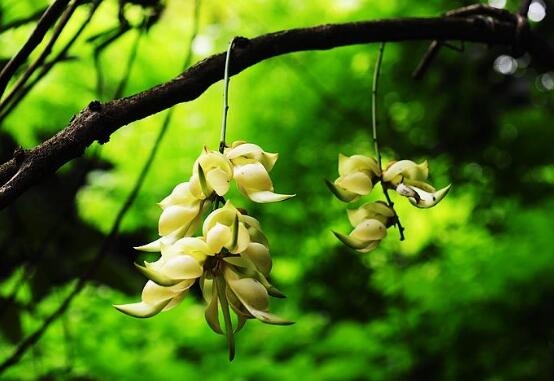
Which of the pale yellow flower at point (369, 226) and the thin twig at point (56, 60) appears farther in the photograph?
the thin twig at point (56, 60)

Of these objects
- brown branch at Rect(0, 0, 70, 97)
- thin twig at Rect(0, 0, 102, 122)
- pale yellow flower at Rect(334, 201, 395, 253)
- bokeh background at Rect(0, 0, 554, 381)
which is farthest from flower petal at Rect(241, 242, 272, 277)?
bokeh background at Rect(0, 0, 554, 381)

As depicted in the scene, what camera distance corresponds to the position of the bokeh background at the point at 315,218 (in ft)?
6.40

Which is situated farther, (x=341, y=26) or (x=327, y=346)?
(x=327, y=346)

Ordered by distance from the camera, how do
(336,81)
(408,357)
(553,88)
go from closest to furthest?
(408,357)
(336,81)
(553,88)

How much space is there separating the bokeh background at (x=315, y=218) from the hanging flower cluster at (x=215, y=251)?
2.78ft

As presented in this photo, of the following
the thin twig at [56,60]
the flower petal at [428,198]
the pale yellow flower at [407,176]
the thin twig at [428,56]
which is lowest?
the flower petal at [428,198]

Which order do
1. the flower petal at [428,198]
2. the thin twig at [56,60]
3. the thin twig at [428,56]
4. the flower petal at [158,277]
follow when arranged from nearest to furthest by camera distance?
1. the flower petal at [158,277]
2. the flower petal at [428,198]
3. the thin twig at [56,60]
4. the thin twig at [428,56]

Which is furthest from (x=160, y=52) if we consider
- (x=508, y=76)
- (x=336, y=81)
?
(x=508, y=76)

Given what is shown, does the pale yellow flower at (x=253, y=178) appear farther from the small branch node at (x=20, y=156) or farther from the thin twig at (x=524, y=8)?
the thin twig at (x=524, y=8)

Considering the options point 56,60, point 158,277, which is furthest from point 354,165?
point 56,60

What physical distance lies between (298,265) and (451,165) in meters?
1.16

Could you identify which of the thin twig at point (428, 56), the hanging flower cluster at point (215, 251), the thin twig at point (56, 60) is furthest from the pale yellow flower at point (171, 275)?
the thin twig at point (428, 56)

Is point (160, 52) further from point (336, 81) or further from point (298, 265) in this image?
point (298, 265)

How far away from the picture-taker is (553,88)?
462 cm
